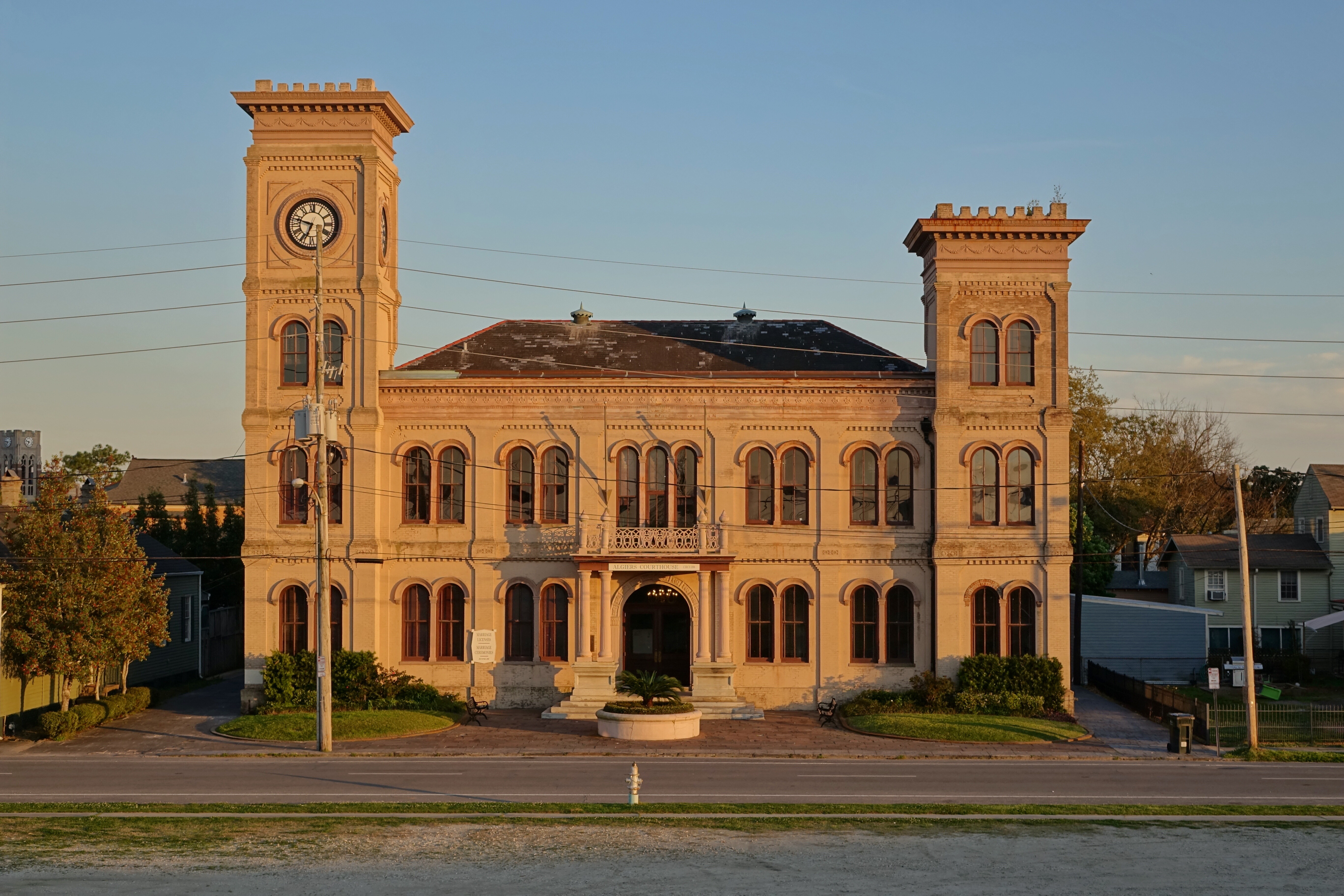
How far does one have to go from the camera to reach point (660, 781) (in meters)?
27.3

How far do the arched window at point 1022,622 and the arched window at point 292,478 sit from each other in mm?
21116

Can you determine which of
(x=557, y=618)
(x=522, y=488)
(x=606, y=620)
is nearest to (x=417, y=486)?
(x=522, y=488)

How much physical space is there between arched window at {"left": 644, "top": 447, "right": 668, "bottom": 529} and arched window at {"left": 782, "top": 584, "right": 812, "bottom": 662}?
4.37m

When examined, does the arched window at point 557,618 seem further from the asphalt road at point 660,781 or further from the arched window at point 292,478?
the asphalt road at point 660,781

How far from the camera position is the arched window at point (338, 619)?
38.8 m

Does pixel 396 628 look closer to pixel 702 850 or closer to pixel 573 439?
pixel 573 439

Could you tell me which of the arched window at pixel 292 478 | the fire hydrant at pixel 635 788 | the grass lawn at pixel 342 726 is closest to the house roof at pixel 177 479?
the arched window at pixel 292 478

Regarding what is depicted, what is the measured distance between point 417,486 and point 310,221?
28.1ft

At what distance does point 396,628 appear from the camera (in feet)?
129

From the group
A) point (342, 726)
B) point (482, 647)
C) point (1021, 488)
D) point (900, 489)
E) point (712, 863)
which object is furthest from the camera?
point (900, 489)

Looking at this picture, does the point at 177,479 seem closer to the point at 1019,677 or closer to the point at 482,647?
the point at 482,647

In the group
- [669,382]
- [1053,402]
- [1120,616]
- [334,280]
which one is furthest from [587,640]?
[1120,616]

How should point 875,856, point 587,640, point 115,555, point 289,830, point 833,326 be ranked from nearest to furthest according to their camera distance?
point 875,856 → point 289,830 → point 115,555 → point 587,640 → point 833,326

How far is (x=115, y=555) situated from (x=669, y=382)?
16.3m
